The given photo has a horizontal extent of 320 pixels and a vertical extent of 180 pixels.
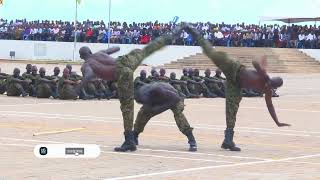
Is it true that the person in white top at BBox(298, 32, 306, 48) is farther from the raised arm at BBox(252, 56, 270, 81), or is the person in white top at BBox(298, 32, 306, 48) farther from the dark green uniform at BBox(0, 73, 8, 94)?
the raised arm at BBox(252, 56, 270, 81)

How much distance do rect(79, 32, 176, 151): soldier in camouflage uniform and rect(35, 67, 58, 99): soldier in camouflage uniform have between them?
1370 cm

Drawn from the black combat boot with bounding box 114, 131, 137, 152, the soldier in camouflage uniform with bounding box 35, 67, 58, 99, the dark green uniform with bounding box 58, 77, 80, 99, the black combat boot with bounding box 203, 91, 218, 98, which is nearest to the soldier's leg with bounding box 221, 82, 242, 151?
the black combat boot with bounding box 114, 131, 137, 152

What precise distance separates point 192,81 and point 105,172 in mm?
18682

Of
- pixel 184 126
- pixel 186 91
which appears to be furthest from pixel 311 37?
pixel 184 126

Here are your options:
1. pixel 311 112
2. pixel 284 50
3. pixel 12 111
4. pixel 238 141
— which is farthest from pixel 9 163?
pixel 284 50

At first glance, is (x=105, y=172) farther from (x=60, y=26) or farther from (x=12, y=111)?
(x=60, y=26)

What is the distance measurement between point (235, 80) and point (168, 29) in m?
39.9

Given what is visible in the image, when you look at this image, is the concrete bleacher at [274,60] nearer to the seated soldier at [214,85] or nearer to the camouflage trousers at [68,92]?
the seated soldier at [214,85]

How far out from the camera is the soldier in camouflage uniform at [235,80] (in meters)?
14.5

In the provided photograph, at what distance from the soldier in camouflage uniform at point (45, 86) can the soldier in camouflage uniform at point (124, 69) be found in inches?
539

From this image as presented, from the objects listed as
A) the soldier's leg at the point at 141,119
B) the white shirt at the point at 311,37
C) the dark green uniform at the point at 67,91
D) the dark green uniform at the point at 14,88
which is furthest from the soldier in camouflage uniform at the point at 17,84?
the white shirt at the point at 311,37

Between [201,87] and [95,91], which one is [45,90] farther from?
[201,87]

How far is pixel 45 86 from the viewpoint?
91.8 ft

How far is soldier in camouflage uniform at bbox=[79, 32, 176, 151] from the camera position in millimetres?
14227
